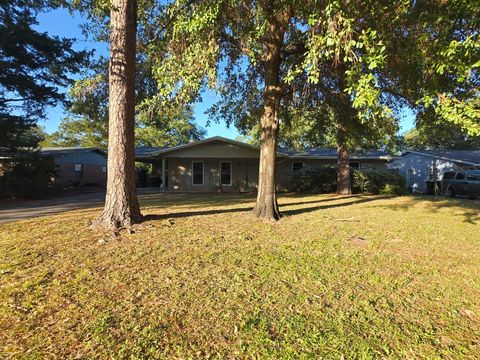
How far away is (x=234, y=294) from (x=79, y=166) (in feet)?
89.8

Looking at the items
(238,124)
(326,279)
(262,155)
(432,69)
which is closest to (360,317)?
(326,279)

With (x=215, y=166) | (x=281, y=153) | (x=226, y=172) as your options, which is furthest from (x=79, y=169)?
(x=281, y=153)

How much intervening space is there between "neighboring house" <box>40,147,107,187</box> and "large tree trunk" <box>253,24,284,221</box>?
21.1 m

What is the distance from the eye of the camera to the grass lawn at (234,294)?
290 centimetres

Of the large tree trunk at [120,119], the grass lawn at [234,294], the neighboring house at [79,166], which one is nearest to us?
the grass lawn at [234,294]

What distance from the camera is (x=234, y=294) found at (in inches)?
154

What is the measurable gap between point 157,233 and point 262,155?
3.85m

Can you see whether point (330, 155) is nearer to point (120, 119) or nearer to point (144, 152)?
point (144, 152)

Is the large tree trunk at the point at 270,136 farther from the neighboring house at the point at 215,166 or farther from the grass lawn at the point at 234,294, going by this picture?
the neighboring house at the point at 215,166

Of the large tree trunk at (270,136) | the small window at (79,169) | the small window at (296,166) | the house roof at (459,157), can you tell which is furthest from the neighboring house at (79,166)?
the house roof at (459,157)

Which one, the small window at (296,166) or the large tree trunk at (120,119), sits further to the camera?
the small window at (296,166)

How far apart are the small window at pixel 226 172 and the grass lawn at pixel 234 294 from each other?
13.8 meters

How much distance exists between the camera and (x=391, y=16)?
21.6 feet

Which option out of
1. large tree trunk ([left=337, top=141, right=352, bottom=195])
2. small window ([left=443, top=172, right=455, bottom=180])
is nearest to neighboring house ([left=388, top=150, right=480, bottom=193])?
small window ([left=443, top=172, right=455, bottom=180])
